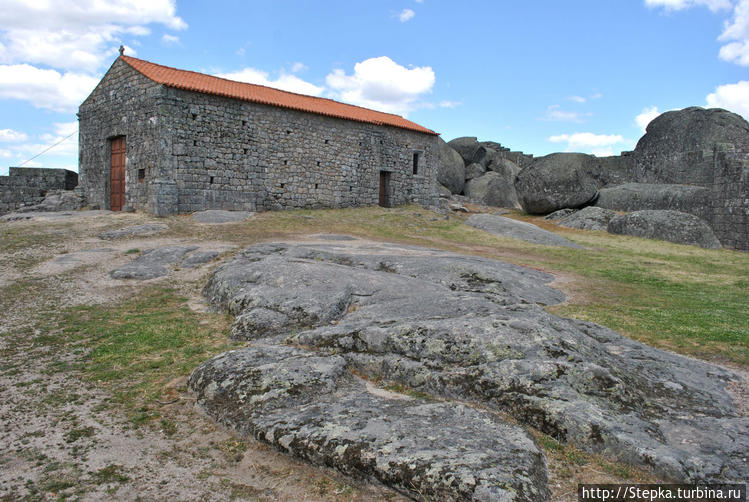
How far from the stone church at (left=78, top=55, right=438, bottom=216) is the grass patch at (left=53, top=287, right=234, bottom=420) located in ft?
40.4

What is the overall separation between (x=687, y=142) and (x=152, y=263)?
28.4m

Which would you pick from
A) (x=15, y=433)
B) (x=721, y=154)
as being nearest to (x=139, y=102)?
(x=15, y=433)

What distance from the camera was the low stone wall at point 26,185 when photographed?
24.4 metres

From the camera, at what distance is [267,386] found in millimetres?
5051

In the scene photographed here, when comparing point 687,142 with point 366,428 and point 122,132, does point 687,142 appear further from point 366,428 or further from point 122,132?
point 366,428

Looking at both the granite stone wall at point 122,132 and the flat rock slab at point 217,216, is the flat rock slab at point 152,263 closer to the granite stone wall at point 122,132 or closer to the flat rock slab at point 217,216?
the flat rock slab at point 217,216

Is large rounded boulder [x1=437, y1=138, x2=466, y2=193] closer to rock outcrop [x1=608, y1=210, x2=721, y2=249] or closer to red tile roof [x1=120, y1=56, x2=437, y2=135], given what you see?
red tile roof [x1=120, y1=56, x2=437, y2=135]

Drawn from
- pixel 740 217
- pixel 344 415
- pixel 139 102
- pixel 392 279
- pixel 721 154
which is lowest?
pixel 344 415

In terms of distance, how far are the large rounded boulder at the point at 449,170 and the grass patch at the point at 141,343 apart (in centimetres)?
3010

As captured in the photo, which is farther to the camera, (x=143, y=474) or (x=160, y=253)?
(x=160, y=253)

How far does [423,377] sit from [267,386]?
1.62m

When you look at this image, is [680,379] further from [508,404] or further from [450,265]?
[450,265]

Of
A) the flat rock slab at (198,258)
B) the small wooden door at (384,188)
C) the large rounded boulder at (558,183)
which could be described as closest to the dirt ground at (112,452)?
the flat rock slab at (198,258)

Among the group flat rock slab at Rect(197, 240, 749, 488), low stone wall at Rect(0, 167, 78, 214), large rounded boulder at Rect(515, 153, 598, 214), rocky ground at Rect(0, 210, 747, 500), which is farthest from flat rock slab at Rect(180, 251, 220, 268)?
large rounded boulder at Rect(515, 153, 598, 214)
